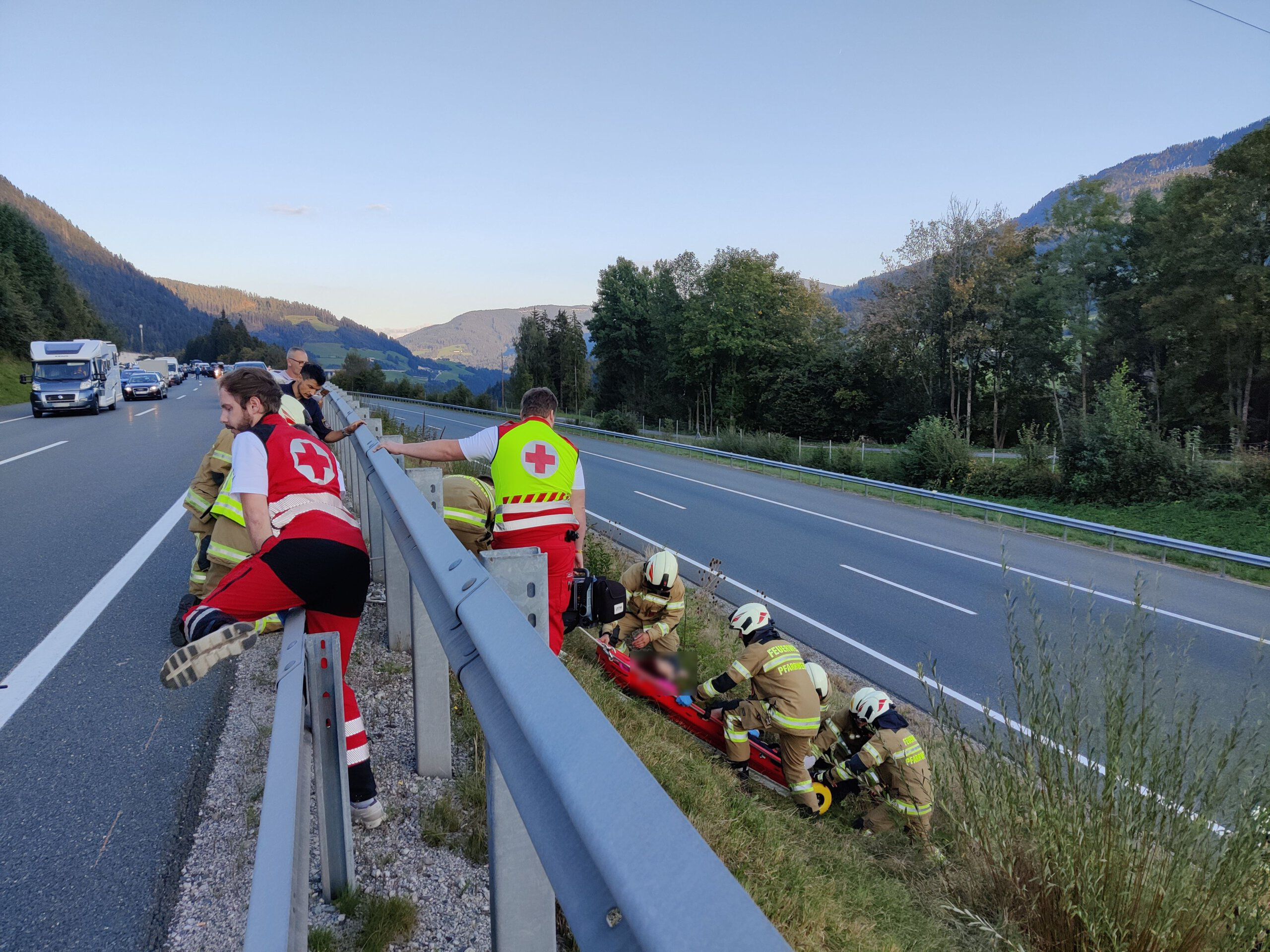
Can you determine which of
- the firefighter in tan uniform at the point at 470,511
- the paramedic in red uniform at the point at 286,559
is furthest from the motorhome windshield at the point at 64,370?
the paramedic in red uniform at the point at 286,559

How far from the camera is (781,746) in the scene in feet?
19.7

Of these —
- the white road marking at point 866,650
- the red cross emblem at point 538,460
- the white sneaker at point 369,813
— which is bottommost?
the white road marking at point 866,650

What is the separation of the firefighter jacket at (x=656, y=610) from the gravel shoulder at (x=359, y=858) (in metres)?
3.93

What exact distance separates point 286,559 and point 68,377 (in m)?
27.6

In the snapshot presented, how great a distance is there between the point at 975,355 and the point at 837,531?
3428 cm

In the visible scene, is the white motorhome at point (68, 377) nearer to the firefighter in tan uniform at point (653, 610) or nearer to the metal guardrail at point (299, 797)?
the firefighter in tan uniform at point (653, 610)

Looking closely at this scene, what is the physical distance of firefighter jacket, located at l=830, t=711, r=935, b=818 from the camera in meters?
5.50

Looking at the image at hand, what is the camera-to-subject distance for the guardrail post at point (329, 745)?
219 centimetres

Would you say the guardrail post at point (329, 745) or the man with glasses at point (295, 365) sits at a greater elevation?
the man with glasses at point (295, 365)

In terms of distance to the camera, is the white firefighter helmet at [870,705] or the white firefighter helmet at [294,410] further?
the white firefighter helmet at [870,705]

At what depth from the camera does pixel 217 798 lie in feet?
9.46

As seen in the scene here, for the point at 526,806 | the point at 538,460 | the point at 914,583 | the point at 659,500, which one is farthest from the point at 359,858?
the point at 659,500

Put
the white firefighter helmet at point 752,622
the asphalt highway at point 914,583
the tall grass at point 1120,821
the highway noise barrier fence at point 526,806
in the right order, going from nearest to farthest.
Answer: the highway noise barrier fence at point 526,806
the tall grass at point 1120,821
the white firefighter helmet at point 752,622
the asphalt highway at point 914,583

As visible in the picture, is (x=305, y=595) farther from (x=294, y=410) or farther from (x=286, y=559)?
(x=294, y=410)
